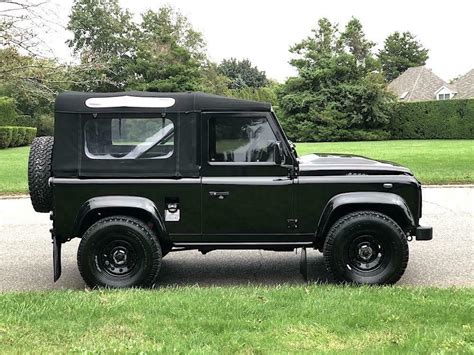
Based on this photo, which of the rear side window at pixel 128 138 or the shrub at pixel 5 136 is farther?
the shrub at pixel 5 136

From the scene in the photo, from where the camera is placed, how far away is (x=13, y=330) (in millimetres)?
3865

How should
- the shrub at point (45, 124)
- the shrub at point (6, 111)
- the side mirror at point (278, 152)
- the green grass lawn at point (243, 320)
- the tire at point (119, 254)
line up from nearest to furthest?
the green grass lawn at point (243, 320)
the tire at point (119, 254)
the side mirror at point (278, 152)
the shrub at point (6, 111)
the shrub at point (45, 124)

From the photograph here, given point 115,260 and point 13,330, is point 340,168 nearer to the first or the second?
point 115,260

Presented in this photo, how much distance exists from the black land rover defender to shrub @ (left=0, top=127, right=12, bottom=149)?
33.7 meters

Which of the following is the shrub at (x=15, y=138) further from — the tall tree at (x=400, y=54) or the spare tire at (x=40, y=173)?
the tall tree at (x=400, y=54)

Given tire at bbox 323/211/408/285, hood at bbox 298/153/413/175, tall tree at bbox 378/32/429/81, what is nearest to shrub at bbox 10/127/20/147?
hood at bbox 298/153/413/175

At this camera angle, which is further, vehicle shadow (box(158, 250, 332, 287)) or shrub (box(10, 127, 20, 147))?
shrub (box(10, 127, 20, 147))

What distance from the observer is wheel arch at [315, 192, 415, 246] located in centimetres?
523

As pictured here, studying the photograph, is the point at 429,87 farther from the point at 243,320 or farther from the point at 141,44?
the point at 243,320

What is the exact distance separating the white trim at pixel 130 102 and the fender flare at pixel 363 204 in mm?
1802

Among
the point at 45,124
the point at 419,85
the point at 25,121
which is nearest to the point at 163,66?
the point at 45,124

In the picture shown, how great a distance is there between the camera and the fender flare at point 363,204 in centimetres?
523

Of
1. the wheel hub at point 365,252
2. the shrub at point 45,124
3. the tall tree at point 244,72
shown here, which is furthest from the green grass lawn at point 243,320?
the tall tree at point 244,72

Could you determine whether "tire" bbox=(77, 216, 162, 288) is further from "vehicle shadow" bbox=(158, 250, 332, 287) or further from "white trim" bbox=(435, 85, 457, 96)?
"white trim" bbox=(435, 85, 457, 96)
